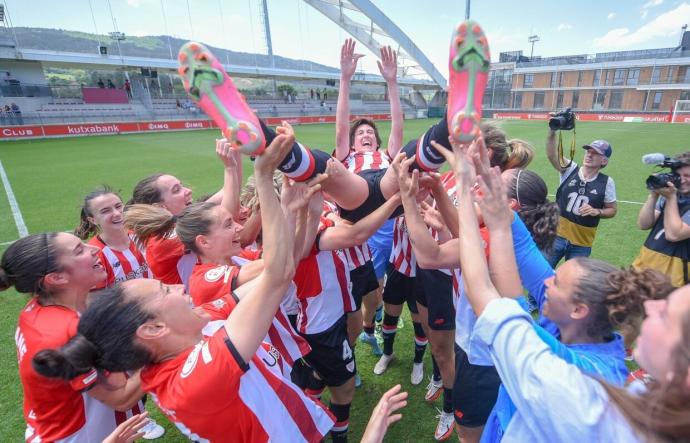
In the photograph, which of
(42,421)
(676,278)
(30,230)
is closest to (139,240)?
(42,421)

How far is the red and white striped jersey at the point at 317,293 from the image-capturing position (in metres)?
2.43

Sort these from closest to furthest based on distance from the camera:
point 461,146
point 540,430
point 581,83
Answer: point 540,430 < point 461,146 < point 581,83

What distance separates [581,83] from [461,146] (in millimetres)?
58481

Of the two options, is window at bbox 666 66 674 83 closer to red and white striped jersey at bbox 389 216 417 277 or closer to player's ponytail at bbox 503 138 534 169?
player's ponytail at bbox 503 138 534 169

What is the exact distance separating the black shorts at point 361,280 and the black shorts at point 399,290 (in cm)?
22

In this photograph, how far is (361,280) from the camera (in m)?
3.28

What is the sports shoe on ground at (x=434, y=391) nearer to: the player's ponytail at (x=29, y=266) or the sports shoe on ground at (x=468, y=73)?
the sports shoe on ground at (x=468, y=73)

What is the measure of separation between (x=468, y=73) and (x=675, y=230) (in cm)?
281

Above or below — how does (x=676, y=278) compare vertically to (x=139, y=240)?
below

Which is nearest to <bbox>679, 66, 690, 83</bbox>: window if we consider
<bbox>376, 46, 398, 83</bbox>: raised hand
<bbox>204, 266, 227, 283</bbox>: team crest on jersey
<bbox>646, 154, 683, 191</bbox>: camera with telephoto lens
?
<bbox>646, 154, 683, 191</bbox>: camera with telephoto lens

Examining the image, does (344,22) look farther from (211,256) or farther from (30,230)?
(211,256)

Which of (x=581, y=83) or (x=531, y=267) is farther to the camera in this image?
(x=581, y=83)

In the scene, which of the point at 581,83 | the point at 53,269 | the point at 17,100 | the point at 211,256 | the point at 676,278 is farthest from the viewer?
the point at 581,83

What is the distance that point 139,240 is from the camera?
278 cm
